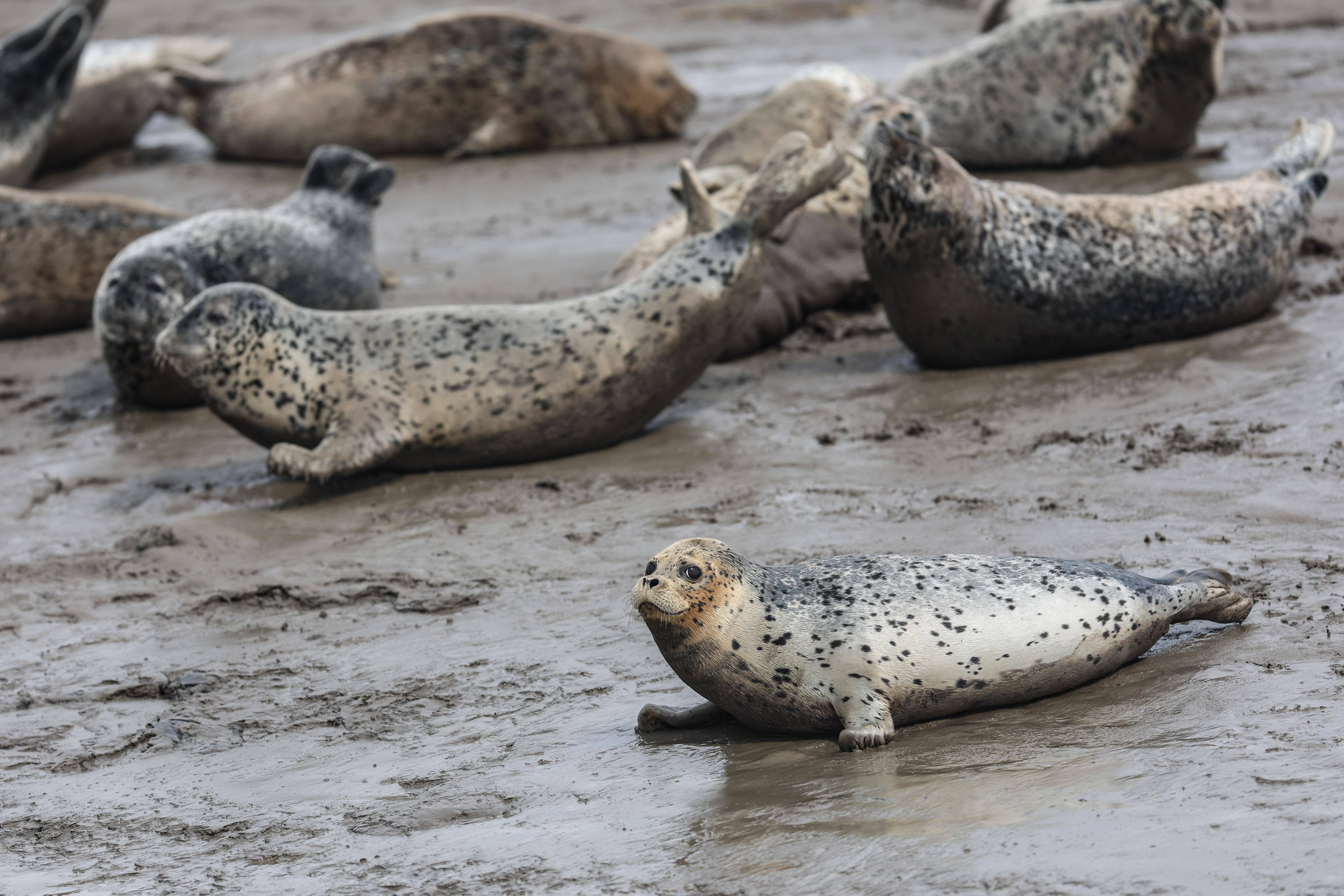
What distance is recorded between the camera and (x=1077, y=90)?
8375 mm

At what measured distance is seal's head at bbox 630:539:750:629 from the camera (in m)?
3.00

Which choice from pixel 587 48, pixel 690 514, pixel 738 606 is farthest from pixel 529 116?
pixel 738 606

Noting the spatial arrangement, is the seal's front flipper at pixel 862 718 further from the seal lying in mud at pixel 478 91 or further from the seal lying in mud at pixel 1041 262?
the seal lying in mud at pixel 478 91

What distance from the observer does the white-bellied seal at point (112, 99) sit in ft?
36.7

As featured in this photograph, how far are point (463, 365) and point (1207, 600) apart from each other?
281 centimetres

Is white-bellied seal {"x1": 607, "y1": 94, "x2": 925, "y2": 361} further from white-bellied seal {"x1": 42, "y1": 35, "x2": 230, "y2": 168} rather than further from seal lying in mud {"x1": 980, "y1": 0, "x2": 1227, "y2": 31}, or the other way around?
white-bellied seal {"x1": 42, "y1": 35, "x2": 230, "y2": 168}

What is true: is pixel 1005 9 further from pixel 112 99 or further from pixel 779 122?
pixel 112 99

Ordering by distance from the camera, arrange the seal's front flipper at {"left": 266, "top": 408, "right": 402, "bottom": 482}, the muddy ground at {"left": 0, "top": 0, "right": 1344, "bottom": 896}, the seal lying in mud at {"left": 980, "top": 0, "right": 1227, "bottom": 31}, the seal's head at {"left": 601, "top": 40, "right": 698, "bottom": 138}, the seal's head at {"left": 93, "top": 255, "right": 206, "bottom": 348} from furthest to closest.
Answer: the seal's head at {"left": 601, "top": 40, "right": 698, "bottom": 138} < the seal lying in mud at {"left": 980, "top": 0, "right": 1227, "bottom": 31} < the seal's head at {"left": 93, "top": 255, "right": 206, "bottom": 348} < the seal's front flipper at {"left": 266, "top": 408, "right": 402, "bottom": 482} < the muddy ground at {"left": 0, "top": 0, "right": 1344, "bottom": 896}

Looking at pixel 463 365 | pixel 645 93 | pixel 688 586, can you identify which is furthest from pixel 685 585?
pixel 645 93

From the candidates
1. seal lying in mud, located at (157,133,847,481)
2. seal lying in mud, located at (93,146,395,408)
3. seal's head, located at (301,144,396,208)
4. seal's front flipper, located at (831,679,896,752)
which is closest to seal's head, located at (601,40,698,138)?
seal's head, located at (301,144,396,208)

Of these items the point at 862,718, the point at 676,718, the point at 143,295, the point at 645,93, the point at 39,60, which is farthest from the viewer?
the point at 645,93

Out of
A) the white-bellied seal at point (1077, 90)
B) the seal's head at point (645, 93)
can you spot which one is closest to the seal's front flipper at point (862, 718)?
the white-bellied seal at point (1077, 90)

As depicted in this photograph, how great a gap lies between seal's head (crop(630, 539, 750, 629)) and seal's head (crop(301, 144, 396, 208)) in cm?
441

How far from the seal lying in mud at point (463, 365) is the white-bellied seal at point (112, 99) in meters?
6.57
